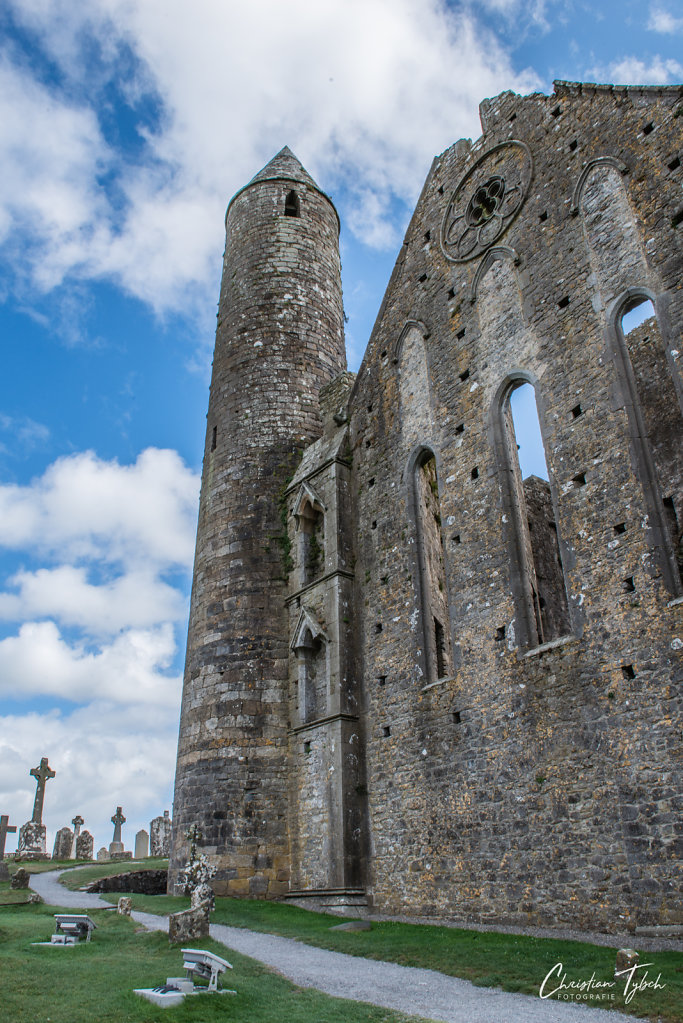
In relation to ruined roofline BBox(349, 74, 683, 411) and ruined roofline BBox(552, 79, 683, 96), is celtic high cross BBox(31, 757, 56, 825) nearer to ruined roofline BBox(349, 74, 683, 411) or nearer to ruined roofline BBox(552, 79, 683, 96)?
ruined roofline BBox(349, 74, 683, 411)

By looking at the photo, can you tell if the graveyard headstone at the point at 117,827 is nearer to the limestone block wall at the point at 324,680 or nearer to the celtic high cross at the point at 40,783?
the celtic high cross at the point at 40,783

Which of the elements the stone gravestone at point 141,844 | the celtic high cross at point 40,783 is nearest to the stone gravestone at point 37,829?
the celtic high cross at point 40,783

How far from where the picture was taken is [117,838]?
33.4 metres

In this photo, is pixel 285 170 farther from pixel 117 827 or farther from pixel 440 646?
pixel 117 827

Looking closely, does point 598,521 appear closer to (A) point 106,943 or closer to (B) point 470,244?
(B) point 470,244

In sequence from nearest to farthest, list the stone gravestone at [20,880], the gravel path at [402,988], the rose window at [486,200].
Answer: the gravel path at [402,988] < the rose window at [486,200] < the stone gravestone at [20,880]

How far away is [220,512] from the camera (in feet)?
57.3

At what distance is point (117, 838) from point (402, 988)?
3028 centimetres

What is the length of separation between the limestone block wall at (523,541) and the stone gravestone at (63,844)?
20850 millimetres

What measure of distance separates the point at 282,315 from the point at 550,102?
817 cm

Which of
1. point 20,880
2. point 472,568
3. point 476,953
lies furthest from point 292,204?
point 476,953

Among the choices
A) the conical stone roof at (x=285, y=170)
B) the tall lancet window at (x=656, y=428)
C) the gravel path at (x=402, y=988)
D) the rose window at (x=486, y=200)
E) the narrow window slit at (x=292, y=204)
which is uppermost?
the conical stone roof at (x=285, y=170)

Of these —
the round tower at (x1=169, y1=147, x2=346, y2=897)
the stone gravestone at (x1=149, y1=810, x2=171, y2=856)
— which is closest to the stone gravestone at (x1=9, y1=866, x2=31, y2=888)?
the round tower at (x1=169, y1=147, x2=346, y2=897)

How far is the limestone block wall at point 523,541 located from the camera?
362 inches
